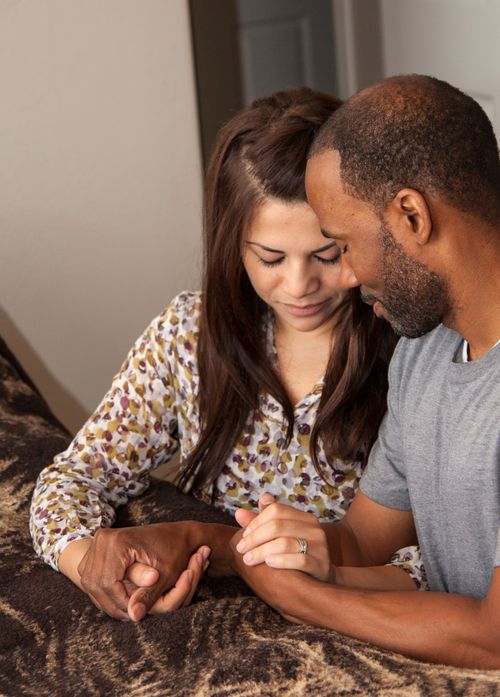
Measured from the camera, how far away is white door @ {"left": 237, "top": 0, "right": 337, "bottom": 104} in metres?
4.45

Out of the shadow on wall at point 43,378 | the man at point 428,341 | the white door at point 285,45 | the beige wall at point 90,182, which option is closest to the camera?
the man at point 428,341

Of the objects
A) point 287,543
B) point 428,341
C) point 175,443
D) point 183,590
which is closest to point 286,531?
point 287,543

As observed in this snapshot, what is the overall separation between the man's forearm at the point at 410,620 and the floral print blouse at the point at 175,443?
0.48 metres

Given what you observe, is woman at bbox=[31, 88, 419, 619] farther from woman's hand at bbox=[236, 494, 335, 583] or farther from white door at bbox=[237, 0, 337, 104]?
white door at bbox=[237, 0, 337, 104]

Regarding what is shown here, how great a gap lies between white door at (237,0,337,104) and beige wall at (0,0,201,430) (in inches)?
63.6

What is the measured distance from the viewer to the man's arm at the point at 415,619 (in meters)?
1.14

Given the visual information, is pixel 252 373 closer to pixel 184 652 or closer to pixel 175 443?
pixel 175 443

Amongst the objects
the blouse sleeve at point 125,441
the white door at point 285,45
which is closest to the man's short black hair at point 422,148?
the blouse sleeve at point 125,441

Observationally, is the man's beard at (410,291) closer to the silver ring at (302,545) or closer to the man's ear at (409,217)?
the man's ear at (409,217)

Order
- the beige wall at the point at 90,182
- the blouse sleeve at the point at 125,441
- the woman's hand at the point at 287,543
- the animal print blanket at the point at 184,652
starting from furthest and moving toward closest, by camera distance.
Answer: the beige wall at the point at 90,182 < the blouse sleeve at the point at 125,441 < the woman's hand at the point at 287,543 < the animal print blanket at the point at 184,652

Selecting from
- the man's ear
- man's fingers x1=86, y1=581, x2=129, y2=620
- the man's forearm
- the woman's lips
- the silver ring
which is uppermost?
the man's ear

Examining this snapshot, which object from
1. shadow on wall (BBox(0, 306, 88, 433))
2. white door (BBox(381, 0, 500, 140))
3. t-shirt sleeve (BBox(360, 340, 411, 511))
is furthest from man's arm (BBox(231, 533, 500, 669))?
white door (BBox(381, 0, 500, 140))

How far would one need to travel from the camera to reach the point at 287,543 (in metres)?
1.31

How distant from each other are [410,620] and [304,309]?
605mm
